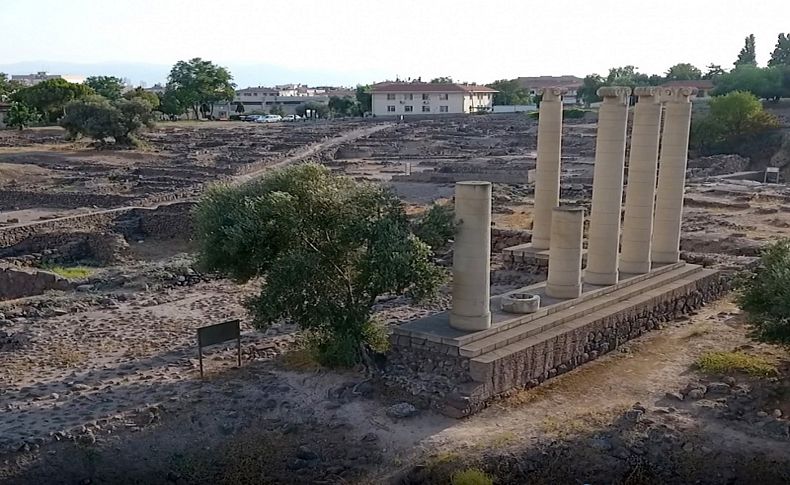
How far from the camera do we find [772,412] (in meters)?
13.4

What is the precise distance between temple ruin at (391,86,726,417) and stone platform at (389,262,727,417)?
0.9 inches

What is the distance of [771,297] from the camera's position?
13.8 m

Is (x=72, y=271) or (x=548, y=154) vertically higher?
(x=548, y=154)

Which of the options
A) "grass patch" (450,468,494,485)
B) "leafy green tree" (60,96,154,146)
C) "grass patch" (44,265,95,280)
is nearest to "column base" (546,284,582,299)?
"grass patch" (450,468,494,485)

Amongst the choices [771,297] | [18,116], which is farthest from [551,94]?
[18,116]

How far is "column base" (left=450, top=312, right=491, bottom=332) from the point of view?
14469 millimetres

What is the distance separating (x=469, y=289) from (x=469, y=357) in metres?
1.36

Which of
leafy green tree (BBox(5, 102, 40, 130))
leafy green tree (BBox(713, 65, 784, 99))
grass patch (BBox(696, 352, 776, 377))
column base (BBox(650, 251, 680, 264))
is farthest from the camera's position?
leafy green tree (BBox(713, 65, 784, 99))

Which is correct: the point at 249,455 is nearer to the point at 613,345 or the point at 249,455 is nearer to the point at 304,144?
the point at 613,345

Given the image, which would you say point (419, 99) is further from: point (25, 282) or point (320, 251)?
point (320, 251)

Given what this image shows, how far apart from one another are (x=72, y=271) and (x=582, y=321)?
18.0 meters

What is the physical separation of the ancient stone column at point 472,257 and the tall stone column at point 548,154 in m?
6.54

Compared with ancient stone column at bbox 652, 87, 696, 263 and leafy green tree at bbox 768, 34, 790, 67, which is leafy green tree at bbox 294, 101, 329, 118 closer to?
leafy green tree at bbox 768, 34, 790, 67

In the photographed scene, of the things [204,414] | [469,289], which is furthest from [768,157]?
[204,414]
